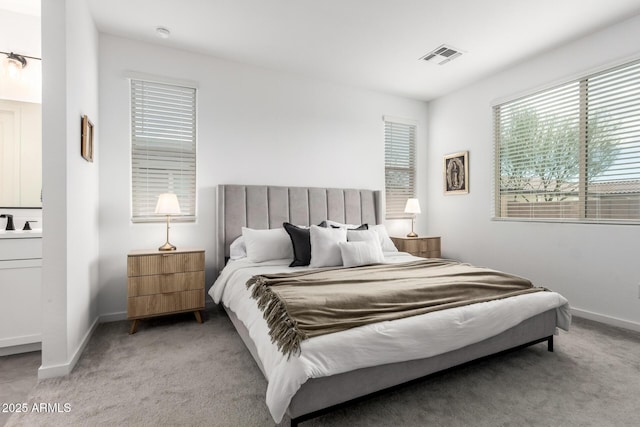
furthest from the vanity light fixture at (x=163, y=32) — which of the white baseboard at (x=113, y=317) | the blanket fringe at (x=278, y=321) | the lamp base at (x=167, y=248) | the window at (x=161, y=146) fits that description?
the white baseboard at (x=113, y=317)

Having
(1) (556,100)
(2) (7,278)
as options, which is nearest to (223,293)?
(2) (7,278)

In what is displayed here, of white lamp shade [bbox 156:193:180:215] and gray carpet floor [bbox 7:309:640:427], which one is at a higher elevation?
white lamp shade [bbox 156:193:180:215]

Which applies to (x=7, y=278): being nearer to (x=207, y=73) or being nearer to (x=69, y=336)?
(x=69, y=336)

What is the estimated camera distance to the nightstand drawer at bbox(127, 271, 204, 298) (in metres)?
2.76

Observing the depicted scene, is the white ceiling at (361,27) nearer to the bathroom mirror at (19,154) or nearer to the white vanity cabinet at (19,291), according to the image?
the bathroom mirror at (19,154)

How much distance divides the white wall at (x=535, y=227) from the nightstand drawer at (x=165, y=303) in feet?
11.7

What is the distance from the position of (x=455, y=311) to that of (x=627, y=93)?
2842 mm

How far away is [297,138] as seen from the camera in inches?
158

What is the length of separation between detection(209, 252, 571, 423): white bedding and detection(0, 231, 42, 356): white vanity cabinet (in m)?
1.58

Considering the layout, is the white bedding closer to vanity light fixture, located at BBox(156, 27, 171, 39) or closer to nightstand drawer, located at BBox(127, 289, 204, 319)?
nightstand drawer, located at BBox(127, 289, 204, 319)

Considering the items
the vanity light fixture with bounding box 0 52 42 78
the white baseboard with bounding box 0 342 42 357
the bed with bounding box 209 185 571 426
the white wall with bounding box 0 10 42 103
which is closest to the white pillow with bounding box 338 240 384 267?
the bed with bounding box 209 185 571 426

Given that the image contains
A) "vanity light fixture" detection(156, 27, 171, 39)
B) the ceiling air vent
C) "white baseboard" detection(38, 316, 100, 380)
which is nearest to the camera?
"white baseboard" detection(38, 316, 100, 380)

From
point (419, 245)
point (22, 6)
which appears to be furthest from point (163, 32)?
point (419, 245)

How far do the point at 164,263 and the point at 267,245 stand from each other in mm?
951
